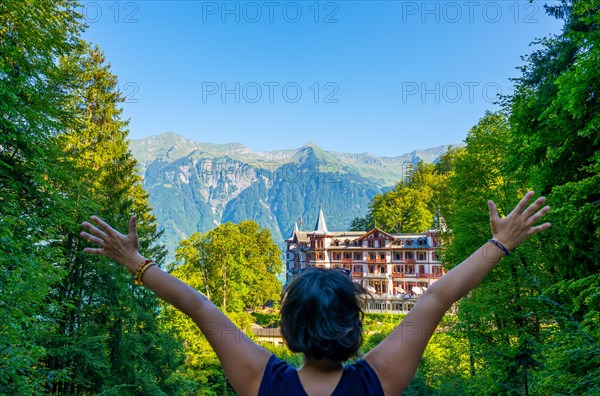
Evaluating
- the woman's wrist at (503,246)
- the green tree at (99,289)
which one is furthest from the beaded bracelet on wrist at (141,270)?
the green tree at (99,289)

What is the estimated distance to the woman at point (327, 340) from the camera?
1.74m

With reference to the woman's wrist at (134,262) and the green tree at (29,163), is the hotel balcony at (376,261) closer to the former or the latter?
the green tree at (29,163)

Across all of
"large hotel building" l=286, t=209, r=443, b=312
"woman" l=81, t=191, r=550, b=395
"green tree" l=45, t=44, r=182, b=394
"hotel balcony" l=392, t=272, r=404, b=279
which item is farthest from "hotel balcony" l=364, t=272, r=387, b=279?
"woman" l=81, t=191, r=550, b=395

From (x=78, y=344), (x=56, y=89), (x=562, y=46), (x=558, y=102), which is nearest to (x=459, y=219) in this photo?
(x=562, y=46)

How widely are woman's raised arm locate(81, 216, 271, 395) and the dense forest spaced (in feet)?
17.3

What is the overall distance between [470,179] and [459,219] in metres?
2.73

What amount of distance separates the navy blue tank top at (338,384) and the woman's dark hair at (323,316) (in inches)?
2.9

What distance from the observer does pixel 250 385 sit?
5.96 feet

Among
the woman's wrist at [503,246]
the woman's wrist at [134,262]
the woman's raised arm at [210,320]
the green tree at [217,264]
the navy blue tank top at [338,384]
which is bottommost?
the navy blue tank top at [338,384]

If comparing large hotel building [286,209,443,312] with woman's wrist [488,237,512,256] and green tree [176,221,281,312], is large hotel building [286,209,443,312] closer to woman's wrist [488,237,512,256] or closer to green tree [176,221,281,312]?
green tree [176,221,281,312]

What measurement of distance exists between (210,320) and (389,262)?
55.4 meters

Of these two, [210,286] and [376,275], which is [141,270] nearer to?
[210,286]

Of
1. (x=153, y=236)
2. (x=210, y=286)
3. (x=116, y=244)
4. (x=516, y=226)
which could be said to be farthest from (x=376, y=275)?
(x=116, y=244)

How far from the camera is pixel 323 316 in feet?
5.81
